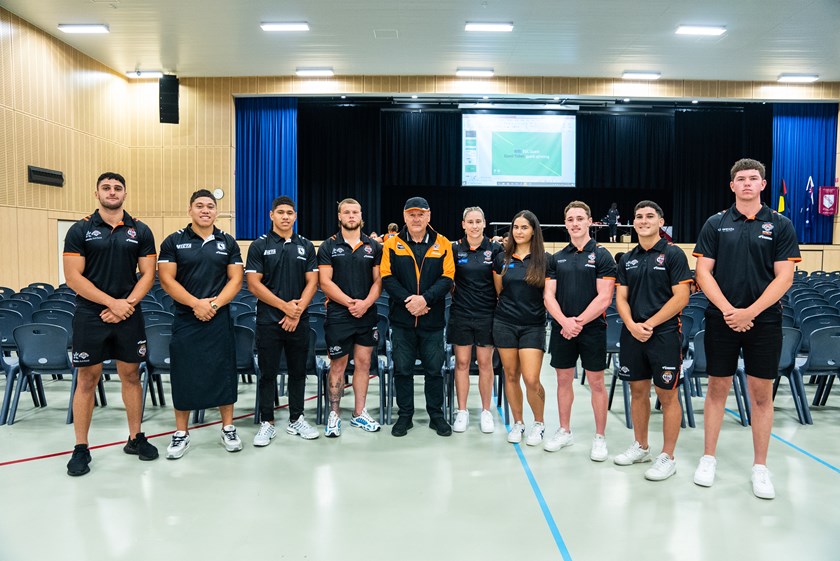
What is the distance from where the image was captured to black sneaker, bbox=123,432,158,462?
Result: 12.9 ft

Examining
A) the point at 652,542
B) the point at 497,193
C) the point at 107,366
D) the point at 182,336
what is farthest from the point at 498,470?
the point at 497,193

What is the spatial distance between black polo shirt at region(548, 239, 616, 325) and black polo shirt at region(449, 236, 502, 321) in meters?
0.56

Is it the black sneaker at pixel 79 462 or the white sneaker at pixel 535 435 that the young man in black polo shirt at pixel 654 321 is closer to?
the white sneaker at pixel 535 435

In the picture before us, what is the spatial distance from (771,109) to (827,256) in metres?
4.36

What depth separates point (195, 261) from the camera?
4.00 meters

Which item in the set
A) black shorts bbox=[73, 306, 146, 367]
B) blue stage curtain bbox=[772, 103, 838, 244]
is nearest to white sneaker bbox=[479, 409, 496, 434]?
black shorts bbox=[73, 306, 146, 367]

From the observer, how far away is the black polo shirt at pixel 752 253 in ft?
11.0

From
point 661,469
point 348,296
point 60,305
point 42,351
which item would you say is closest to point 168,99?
point 60,305

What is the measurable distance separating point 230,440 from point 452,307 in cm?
190

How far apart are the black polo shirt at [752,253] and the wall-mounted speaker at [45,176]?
12.8 metres

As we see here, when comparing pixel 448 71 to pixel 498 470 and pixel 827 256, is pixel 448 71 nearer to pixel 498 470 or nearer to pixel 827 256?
pixel 827 256

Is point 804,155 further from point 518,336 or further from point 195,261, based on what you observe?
point 195,261

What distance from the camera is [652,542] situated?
2.87 meters

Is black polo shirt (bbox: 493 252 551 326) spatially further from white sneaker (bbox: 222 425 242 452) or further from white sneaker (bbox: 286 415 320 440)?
white sneaker (bbox: 222 425 242 452)
